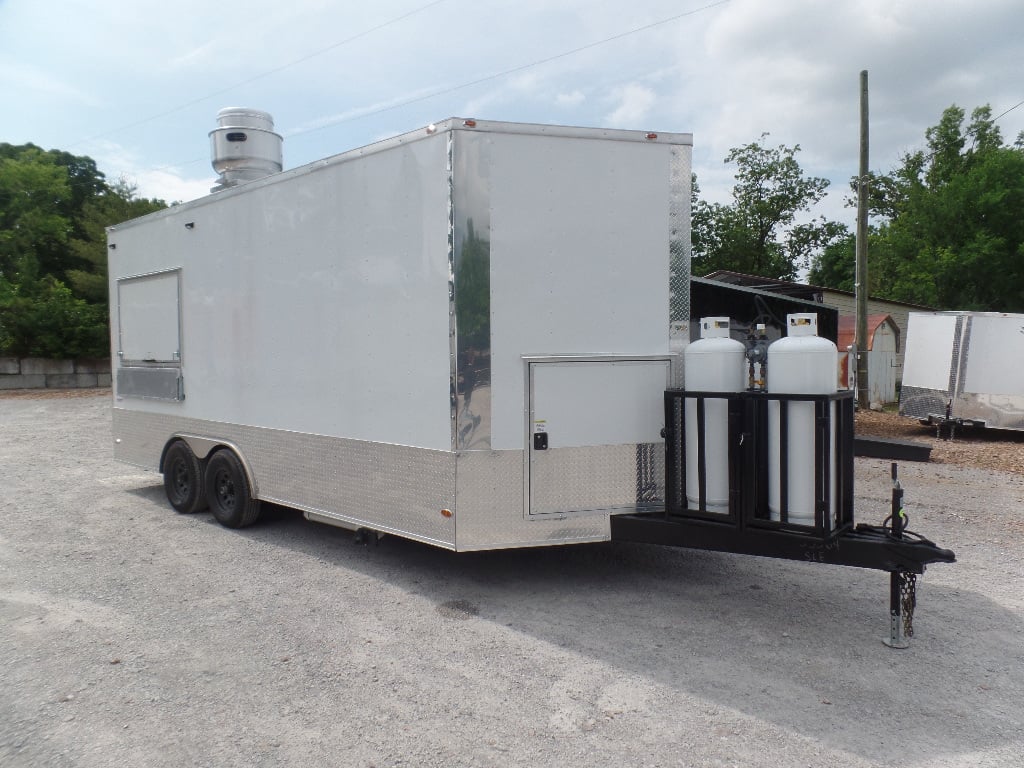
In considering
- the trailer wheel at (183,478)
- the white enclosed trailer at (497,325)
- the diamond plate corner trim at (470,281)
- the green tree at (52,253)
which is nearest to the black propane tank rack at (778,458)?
the white enclosed trailer at (497,325)

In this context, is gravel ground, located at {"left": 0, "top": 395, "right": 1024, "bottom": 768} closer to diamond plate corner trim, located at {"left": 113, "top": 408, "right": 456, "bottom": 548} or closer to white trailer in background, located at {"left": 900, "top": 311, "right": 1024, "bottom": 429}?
diamond plate corner trim, located at {"left": 113, "top": 408, "right": 456, "bottom": 548}

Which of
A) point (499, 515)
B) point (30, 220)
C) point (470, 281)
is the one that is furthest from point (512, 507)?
point (30, 220)

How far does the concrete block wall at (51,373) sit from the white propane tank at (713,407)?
28.0 m

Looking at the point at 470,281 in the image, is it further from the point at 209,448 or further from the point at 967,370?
the point at 967,370

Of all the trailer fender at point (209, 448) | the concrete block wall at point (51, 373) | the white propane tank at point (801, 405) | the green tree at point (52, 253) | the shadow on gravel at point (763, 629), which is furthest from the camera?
the green tree at point (52, 253)

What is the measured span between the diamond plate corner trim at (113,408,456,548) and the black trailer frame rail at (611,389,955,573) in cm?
132

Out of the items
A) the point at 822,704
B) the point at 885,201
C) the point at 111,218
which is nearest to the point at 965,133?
the point at 885,201

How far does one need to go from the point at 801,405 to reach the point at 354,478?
9.98 ft

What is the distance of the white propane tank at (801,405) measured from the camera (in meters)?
4.02

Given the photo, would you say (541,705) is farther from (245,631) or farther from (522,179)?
(522,179)

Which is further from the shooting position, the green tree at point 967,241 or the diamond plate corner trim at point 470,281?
the green tree at point 967,241

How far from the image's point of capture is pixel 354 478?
211 inches

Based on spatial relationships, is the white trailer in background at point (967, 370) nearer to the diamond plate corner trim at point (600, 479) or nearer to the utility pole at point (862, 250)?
the utility pole at point (862, 250)

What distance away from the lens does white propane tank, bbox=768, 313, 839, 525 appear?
13.2 feet
